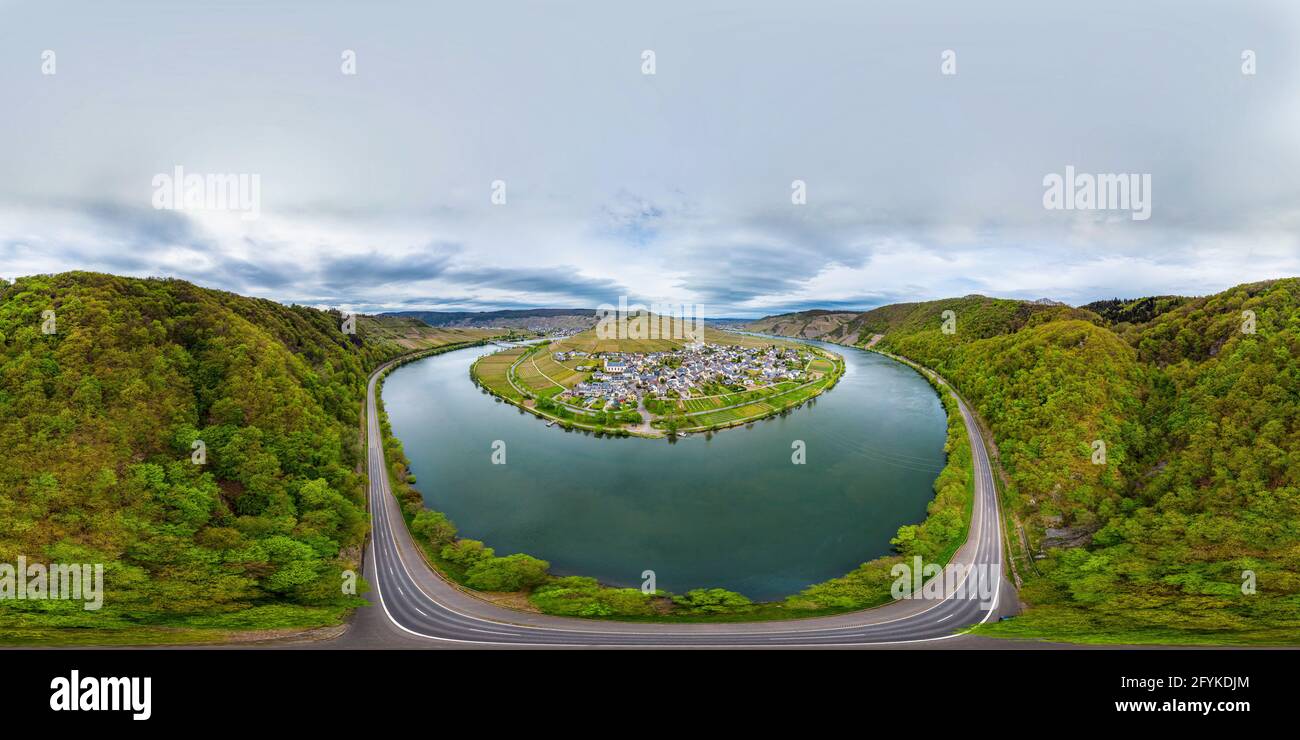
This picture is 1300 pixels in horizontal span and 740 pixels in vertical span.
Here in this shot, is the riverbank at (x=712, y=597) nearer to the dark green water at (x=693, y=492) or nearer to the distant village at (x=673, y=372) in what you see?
the dark green water at (x=693, y=492)

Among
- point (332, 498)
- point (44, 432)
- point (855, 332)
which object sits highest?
point (855, 332)

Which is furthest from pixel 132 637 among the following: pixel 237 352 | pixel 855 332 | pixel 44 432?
pixel 855 332

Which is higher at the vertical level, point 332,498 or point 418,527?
point 332,498

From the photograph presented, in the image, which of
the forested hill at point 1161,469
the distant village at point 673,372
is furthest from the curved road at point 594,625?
the distant village at point 673,372

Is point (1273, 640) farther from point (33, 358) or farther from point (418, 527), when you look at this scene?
point (33, 358)

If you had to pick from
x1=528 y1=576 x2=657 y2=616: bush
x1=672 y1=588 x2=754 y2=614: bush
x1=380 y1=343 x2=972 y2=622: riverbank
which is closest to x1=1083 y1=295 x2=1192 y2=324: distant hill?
x1=380 y1=343 x2=972 y2=622: riverbank

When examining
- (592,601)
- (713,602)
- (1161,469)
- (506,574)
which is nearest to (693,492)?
(713,602)

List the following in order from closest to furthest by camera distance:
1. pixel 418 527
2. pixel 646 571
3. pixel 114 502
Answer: pixel 114 502 → pixel 646 571 → pixel 418 527

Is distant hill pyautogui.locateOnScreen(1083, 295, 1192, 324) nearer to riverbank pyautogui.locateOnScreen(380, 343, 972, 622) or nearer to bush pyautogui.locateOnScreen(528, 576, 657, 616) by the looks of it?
riverbank pyautogui.locateOnScreen(380, 343, 972, 622)
